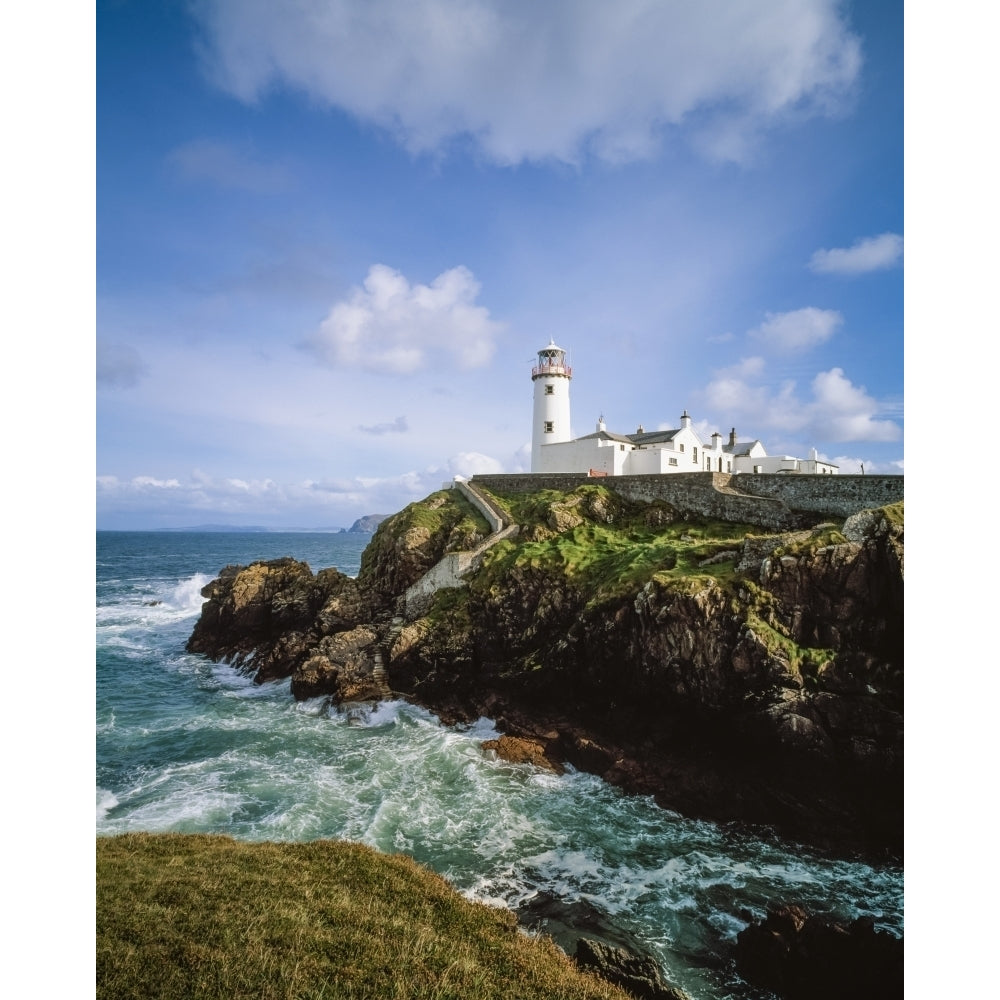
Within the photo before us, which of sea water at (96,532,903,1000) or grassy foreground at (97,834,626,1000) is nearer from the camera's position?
grassy foreground at (97,834,626,1000)

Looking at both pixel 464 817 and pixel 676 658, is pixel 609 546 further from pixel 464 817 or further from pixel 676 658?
pixel 464 817

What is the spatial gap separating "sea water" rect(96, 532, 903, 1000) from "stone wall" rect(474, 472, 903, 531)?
1553 centimetres

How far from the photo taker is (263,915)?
24.8 ft

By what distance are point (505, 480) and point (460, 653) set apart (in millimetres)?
16454

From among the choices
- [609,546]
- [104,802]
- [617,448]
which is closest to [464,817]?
[104,802]

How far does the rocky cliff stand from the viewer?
48.2 feet

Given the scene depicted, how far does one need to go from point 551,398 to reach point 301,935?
36593 mm

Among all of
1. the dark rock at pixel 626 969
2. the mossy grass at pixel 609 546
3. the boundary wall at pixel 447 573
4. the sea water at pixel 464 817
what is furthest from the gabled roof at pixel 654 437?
the dark rock at pixel 626 969

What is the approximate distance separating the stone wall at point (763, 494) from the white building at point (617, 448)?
2.73 metres

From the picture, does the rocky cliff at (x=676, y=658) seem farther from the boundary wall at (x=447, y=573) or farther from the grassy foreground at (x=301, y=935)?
the grassy foreground at (x=301, y=935)

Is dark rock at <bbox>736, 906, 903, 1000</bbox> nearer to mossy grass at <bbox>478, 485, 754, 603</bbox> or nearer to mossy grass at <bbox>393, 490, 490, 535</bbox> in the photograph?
mossy grass at <bbox>478, 485, 754, 603</bbox>

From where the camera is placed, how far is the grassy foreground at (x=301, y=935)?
6199mm

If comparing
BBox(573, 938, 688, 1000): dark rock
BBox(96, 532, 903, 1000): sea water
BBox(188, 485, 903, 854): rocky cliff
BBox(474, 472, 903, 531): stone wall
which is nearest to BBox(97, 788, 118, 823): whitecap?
BBox(96, 532, 903, 1000): sea water
